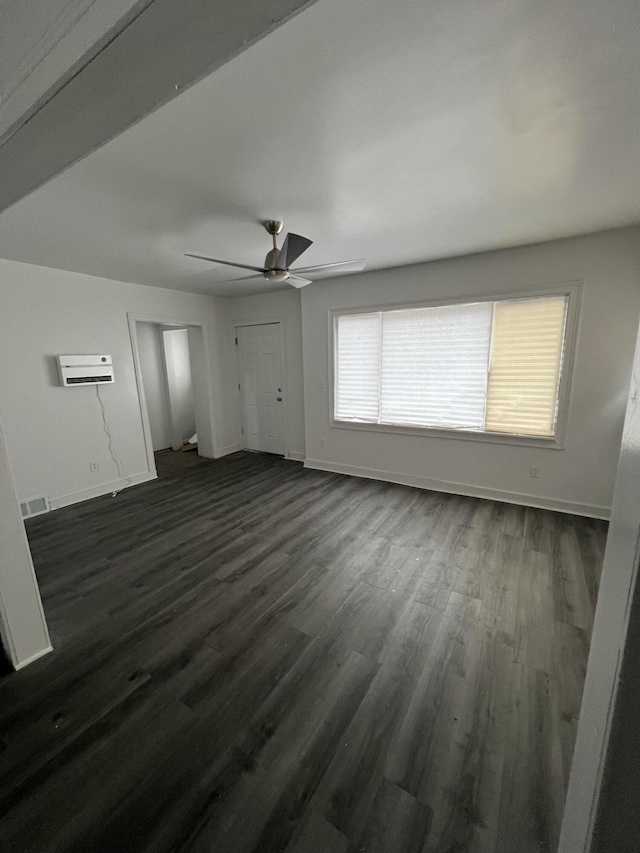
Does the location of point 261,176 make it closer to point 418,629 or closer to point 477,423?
point 418,629

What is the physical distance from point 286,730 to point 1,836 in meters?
0.93

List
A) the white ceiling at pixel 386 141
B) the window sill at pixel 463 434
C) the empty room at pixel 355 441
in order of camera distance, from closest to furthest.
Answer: the empty room at pixel 355 441, the white ceiling at pixel 386 141, the window sill at pixel 463 434

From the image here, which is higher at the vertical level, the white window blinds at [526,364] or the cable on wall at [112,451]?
the white window blinds at [526,364]

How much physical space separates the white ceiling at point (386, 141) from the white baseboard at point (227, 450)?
311cm

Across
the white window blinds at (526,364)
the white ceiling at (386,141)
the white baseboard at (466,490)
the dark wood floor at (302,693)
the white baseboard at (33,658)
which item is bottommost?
the dark wood floor at (302,693)

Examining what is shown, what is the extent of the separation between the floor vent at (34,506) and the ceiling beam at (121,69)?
3.34m

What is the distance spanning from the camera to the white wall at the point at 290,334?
4.63 m

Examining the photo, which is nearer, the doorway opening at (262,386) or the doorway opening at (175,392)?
the doorway opening at (262,386)

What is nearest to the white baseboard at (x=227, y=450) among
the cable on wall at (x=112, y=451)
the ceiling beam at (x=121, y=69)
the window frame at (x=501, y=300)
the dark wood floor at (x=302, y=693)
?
the cable on wall at (x=112, y=451)

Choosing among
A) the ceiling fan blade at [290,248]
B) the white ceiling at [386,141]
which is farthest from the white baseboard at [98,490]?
the ceiling fan blade at [290,248]

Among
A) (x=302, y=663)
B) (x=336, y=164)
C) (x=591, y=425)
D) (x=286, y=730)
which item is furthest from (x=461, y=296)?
(x=286, y=730)

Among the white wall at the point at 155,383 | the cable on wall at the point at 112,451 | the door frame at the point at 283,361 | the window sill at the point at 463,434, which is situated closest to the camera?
the window sill at the point at 463,434

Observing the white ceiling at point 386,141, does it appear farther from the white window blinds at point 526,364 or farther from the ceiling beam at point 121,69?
the white window blinds at point 526,364

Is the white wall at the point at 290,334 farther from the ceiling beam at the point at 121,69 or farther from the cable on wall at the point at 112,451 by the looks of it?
the ceiling beam at the point at 121,69
